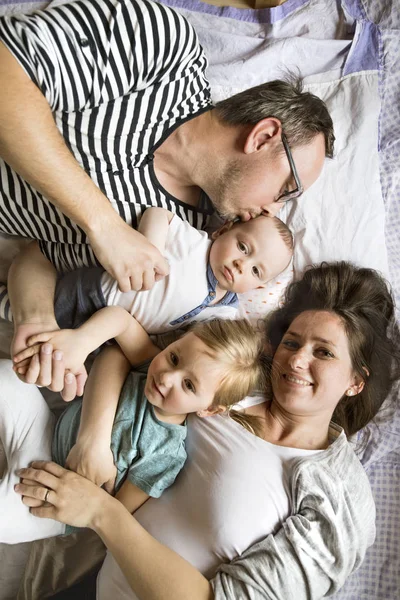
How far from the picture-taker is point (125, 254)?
1.03m

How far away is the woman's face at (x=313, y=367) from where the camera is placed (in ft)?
3.54

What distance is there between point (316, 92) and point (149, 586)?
108 cm

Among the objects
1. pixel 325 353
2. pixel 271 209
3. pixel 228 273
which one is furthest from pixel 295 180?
pixel 325 353

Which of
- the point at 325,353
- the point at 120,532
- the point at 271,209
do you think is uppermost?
the point at 271,209

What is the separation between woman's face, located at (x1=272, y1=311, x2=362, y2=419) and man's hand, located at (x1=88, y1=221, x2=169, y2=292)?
11.3 inches

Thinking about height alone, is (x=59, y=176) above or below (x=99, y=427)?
above

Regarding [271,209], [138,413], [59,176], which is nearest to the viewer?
[59,176]

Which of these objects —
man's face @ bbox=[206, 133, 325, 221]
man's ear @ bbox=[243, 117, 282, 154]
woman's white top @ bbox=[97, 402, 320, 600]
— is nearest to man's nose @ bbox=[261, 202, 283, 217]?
man's face @ bbox=[206, 133, 325, 221]

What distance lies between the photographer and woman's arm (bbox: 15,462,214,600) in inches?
36.8

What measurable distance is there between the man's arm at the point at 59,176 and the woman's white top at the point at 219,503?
0.33m

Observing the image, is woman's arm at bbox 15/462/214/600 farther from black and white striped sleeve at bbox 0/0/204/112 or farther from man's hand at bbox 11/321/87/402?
black and white striped sleeve at bbox 0/0/204/112

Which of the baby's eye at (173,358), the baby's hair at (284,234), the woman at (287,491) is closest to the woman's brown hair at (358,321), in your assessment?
the woman at (287,491)

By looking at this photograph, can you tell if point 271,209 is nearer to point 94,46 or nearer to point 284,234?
point 284,234

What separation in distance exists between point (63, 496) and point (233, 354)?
1.19ft
